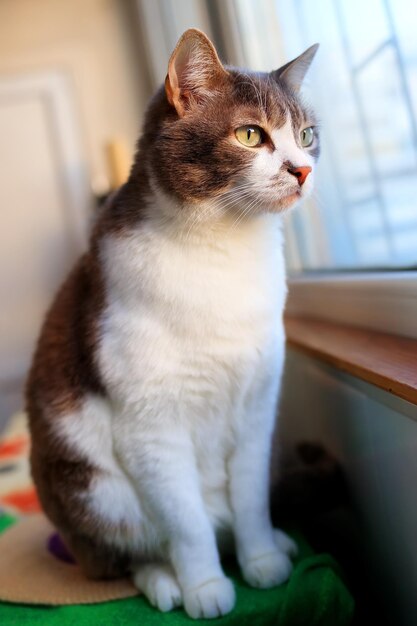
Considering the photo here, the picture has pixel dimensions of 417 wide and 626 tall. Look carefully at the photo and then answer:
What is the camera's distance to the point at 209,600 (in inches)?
36.6

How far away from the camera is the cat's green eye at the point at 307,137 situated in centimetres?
98

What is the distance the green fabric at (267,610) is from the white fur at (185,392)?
0.02 metres

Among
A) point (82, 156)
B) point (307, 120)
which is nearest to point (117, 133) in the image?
point (82, 156)

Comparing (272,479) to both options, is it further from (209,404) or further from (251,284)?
(251,284)

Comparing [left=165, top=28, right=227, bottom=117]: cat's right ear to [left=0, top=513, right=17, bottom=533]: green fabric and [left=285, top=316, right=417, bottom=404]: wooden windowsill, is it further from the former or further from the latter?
[left=0, top=513, right=17, bottom=533]: green fabric

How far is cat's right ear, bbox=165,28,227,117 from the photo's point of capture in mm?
864

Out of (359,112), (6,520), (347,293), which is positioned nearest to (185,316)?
(347,293)

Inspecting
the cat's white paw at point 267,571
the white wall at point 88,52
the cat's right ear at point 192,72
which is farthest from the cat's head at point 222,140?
the white wall at point 88,52

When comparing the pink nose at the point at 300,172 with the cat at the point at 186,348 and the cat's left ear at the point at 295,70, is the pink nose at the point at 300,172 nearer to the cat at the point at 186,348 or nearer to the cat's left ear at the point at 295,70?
the cat at the point at 186,348

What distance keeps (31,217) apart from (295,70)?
282cm

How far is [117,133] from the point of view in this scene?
3.50 metres

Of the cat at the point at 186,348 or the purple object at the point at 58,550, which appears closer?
the cat at the point at 186,348

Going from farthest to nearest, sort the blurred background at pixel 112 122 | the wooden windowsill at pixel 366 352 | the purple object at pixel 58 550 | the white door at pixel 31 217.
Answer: the white door at pixel 31 217 → the blurred background at pixel 112 122 → the purple object at pixel 58 550 → the wooden windowsill at pixel 366 352

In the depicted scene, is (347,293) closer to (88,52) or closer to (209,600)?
(209,600)
